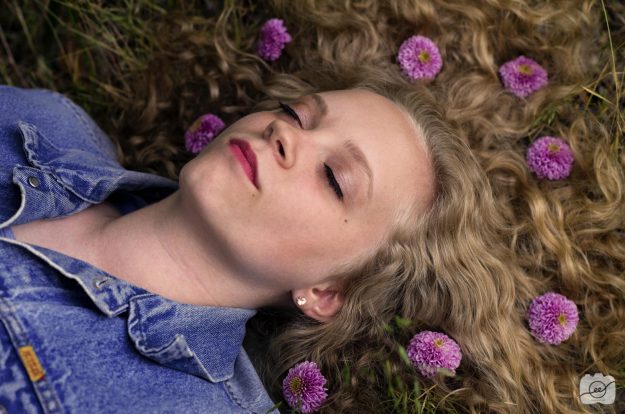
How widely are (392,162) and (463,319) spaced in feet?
2.24

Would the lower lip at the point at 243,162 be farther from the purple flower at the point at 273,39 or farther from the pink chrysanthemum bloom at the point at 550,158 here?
the pink chrysanthemum bloom at the point at 550,158

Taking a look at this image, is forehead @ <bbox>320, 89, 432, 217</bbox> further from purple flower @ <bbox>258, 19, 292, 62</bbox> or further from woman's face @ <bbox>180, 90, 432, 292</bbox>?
purple flower @ <bbox>258, 19, 292, 62</bbox>

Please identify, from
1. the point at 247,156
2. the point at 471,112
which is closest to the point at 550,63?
the point at 471,112

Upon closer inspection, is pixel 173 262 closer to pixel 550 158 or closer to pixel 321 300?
pixel 321 300

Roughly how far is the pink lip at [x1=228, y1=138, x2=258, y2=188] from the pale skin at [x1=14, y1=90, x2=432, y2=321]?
0.07 ft

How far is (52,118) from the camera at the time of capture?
285cm

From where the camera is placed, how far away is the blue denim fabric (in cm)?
212

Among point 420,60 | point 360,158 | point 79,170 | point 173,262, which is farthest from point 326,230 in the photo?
point 420,60

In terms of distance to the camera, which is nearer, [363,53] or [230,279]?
[230,279]

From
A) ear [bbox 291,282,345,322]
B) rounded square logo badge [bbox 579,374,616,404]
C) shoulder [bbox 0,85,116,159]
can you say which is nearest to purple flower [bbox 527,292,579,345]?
rounded square logo badge [bbox 579,374,616,404]

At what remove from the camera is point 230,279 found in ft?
8.02

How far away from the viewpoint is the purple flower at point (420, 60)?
301 centimetres

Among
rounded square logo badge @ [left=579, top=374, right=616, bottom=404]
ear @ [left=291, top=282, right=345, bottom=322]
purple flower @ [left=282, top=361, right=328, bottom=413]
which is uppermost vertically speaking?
ear @ [left=291, top=282, right=345, bottom=322]

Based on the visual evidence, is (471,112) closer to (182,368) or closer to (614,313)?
(614,313)
